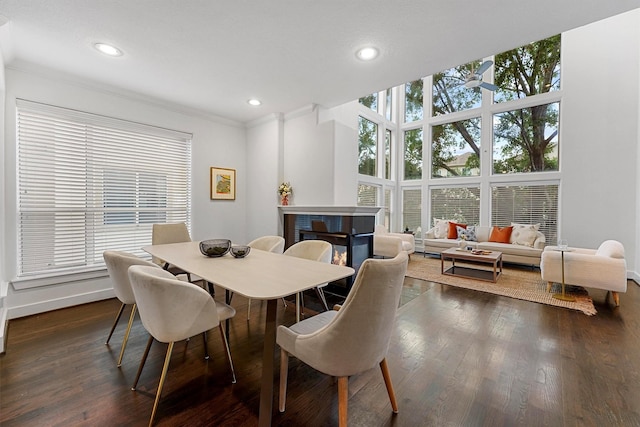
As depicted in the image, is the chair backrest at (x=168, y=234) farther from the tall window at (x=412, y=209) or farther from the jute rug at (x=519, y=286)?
the tall window at (x=412, y=209)

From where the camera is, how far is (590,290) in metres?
3.74

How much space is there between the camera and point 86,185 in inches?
125

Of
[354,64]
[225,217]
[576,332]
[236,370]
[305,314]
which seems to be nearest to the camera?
[236,370]

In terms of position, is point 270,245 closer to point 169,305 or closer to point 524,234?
point 169,305

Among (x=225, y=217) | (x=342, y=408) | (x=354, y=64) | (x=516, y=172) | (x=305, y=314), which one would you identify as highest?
(x=354, y=64)

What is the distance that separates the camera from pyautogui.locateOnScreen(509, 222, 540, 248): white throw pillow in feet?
16.5

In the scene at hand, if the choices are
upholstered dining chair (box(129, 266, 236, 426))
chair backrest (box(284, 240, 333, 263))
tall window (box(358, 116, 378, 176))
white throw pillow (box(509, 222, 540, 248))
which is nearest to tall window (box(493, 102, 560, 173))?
white throw pillow (box(509, 222, 540, 248))

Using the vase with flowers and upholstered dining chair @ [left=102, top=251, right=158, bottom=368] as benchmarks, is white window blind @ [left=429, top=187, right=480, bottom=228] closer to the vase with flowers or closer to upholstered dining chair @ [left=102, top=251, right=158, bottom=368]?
the vase with flowers

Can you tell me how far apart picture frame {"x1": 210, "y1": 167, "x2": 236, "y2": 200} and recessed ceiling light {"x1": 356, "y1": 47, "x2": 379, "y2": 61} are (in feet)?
9.14

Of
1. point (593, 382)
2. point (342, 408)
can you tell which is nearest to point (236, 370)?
point (342, 408)

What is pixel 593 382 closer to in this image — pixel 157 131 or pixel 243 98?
pixel 243 98

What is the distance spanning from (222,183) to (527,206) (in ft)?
19.6

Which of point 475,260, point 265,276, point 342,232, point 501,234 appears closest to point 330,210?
point 342,232

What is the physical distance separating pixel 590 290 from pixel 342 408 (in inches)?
175
